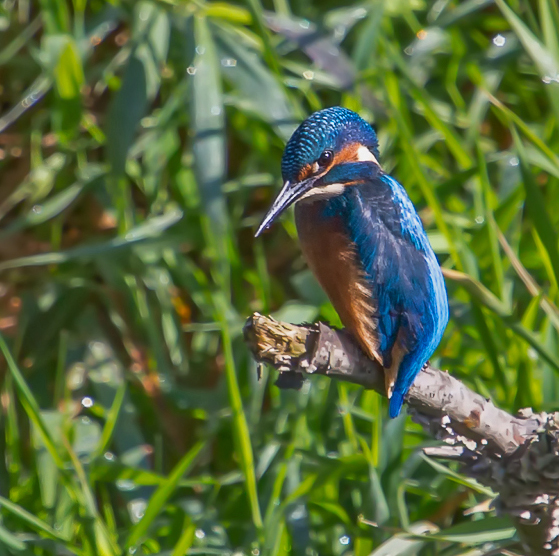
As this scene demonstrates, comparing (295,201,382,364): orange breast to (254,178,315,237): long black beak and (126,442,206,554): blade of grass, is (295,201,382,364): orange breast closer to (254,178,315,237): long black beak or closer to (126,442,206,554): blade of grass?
(254,178,315,237): long black beak

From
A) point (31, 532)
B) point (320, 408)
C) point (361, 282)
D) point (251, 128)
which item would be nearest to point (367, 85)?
point (251, 128)

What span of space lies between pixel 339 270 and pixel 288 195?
0.14 meters

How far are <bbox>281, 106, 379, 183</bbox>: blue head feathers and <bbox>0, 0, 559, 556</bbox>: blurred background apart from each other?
421 millimetres

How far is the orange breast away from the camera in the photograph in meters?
1.42

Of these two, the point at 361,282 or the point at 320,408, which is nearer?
the point at 361,282

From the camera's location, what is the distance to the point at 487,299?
5.26 ft

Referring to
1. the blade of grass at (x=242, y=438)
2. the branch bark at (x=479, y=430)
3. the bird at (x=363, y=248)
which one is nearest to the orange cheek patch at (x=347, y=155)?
the bird at (x=363, y=248)

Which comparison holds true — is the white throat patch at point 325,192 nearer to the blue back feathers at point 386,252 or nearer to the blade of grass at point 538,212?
the blue back feathers at point 386,252

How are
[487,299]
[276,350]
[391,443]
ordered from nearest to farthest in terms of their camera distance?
[276,350], [487,299], [391,443]

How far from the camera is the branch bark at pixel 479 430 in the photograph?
4.07 ft

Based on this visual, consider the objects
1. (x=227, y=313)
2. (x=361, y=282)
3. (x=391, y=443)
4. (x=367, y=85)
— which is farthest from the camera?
(x=367, y=85)

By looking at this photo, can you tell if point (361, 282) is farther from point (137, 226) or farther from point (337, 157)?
point (137, 226)

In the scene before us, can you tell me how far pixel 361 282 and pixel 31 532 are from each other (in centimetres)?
106

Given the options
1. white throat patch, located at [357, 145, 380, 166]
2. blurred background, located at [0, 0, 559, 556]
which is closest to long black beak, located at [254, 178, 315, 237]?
white throat patch, located at [357, 145, 380, 166]
